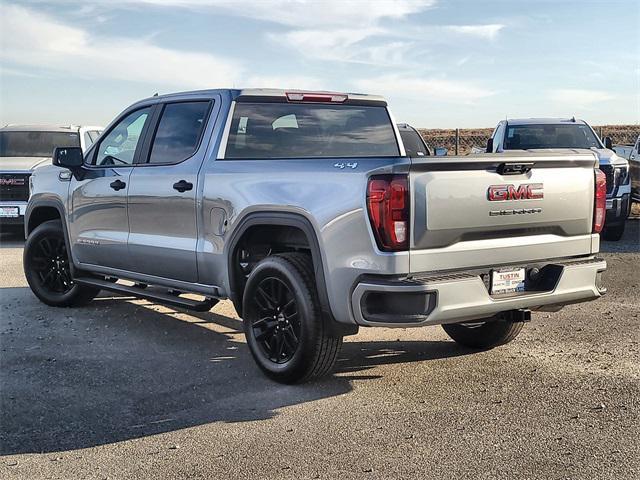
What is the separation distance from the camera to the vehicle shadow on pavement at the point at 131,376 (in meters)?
4.49

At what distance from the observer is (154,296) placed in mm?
6242

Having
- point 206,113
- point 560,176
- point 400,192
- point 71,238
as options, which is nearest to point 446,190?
point 400,192

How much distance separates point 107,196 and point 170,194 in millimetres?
1065

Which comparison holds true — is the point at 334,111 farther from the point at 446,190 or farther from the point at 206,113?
the point at 446,190

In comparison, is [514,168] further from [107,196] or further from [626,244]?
[626,244]

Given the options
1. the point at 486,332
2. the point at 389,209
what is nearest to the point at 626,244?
the point at 486,332

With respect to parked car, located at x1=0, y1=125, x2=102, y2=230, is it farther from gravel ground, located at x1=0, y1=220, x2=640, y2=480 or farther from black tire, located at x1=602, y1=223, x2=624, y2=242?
black tire, located at x1=602, y1=223, x2=624, y2=242

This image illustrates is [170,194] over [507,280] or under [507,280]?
over

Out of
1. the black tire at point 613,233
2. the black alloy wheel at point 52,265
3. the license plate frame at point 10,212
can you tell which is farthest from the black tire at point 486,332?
the license plate frame at point 10,212

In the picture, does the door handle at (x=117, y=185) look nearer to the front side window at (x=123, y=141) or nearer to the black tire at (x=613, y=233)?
the front side window at (x=123, y=141)

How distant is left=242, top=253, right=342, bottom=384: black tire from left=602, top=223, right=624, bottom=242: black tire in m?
8.50

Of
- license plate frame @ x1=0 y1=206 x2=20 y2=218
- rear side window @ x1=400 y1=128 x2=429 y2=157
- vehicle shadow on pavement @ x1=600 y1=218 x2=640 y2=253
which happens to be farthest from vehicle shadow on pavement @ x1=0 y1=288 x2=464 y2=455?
rear side window @ x1=400 y1=128 x2=429 y2=157

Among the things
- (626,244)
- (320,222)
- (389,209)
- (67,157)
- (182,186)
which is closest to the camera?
(389,209)

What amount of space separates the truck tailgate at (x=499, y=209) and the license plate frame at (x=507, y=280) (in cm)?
6
